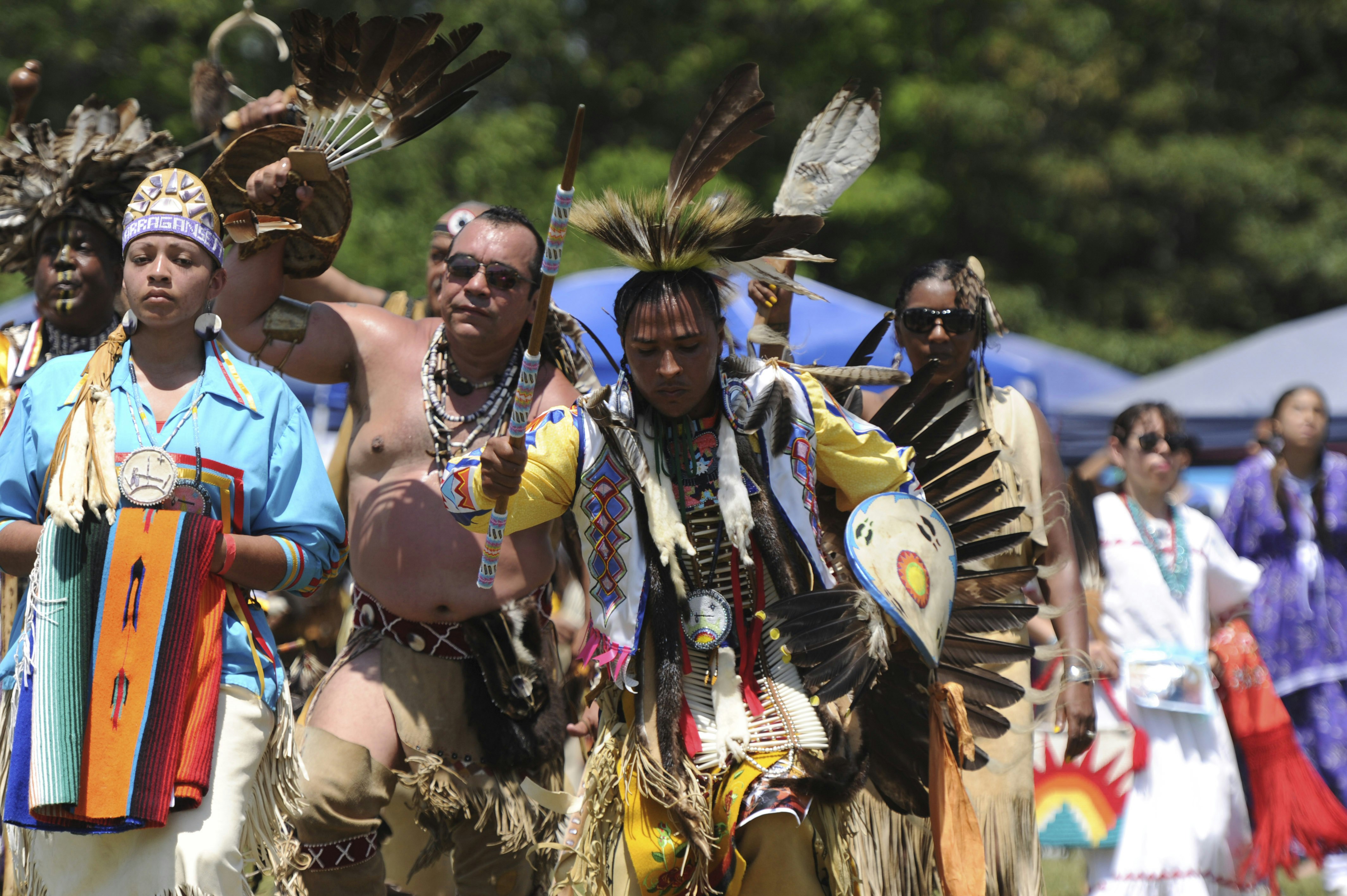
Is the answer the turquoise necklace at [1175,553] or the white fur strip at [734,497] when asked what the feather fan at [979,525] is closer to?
the white fur strip at [734,497]

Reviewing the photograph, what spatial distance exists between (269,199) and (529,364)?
1.00 meters

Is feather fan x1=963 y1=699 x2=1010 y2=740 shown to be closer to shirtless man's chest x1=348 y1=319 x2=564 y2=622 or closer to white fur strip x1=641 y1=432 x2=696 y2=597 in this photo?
white fur strip x1=641 y1=432 x2=696 y2=597

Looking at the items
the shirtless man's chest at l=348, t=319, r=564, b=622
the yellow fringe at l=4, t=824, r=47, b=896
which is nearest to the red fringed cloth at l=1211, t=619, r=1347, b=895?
the shirtless man's chest at l=348, t=319, r=564, b=622

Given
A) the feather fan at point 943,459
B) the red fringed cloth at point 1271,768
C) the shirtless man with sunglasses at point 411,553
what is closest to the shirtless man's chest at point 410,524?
the shirtless man with sunglasses at point 411,553

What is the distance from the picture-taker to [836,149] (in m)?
3.87

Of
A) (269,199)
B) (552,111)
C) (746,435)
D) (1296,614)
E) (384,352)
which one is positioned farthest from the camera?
(552,111)

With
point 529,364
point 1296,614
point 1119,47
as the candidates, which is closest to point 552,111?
point 1119,47

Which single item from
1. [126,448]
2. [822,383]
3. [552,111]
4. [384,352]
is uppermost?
[552,111]

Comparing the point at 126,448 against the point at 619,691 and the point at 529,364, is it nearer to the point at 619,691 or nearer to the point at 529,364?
the point at 529,364

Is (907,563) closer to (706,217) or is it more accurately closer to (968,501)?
(968,501)

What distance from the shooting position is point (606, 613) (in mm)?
3205

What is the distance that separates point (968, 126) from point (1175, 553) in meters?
12.2

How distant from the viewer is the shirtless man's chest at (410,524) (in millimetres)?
3848

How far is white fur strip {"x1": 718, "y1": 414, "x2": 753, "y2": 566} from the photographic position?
10.4 feet
